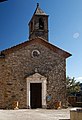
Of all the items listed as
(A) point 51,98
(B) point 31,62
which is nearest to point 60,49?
(B) point 31,62

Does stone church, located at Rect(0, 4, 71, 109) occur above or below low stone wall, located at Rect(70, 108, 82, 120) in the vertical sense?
above

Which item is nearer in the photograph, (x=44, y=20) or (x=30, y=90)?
(x=30, y=90)

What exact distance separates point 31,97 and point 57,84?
269 centimetres

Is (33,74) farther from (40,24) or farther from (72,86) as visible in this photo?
(72,86)

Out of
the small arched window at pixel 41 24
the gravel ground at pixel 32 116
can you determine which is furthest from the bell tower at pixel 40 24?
the gravel ground at pixel 32 116

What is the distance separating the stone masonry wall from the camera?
64.5ft

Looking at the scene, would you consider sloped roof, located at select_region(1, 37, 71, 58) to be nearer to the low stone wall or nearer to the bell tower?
the bell tower

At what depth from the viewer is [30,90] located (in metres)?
20.5

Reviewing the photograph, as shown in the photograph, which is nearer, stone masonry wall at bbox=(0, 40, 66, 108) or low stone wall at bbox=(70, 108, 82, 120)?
low stone wall at bbox=(70, 108, 82, 120)

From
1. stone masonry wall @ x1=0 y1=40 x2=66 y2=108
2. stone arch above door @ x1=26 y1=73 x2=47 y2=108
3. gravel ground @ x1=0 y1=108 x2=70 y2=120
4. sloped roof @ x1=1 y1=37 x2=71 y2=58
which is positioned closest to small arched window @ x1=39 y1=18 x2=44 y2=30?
sloped roof @ x1=1 y1=37 x2=71 y2=58

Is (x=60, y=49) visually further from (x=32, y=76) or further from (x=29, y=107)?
(x=29, y=107)

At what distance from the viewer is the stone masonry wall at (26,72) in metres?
19.7

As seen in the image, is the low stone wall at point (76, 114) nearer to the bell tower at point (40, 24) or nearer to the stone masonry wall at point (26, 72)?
the stone masonry wall at point (26, 72)

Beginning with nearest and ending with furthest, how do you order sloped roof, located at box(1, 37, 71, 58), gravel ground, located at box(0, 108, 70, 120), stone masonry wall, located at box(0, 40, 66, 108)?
gravel ground, located at box(0, 108, 70, 120)
stone masonry wall, located at box(0, 40, 66, 108)
sloped roof, located at box(1, 37, 71, 58)
